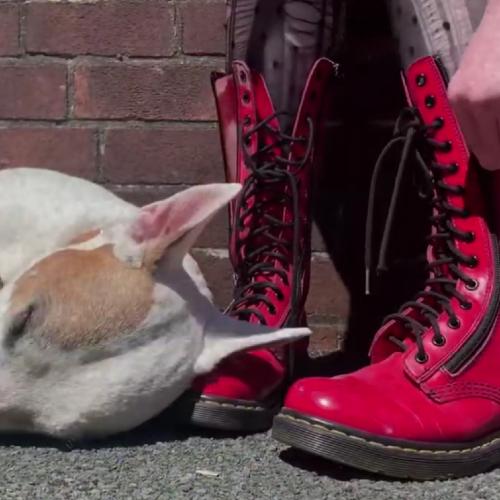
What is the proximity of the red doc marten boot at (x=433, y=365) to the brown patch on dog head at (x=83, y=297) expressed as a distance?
0.23 metres

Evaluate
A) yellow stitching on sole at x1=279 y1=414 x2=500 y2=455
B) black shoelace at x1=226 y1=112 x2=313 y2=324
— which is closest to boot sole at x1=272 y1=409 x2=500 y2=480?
yellow stitching on sole at x1=279 y1=414 x2=500 y2=455

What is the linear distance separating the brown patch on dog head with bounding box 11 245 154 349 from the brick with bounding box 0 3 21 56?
31.0 inches

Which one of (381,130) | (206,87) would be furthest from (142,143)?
(381,130)

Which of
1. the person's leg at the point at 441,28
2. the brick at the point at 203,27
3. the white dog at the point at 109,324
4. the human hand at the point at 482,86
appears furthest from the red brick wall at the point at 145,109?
the human hand at the point at 482,86

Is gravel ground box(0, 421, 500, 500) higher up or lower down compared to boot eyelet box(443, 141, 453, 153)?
lower down

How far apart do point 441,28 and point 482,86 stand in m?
0.35

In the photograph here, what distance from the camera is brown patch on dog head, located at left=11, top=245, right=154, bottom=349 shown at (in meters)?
1.17

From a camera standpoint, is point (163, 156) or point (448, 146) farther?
point (163, 156)

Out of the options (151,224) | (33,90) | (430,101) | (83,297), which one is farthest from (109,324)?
(33,90)

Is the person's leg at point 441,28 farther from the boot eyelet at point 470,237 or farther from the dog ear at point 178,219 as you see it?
the dog ear at point 178,219

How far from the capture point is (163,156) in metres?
1.90

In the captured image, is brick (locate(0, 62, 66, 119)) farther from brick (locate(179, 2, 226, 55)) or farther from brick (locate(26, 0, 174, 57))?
brick (locate(179, 2, 226, 55))

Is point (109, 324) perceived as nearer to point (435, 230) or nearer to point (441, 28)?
point (435, 230)

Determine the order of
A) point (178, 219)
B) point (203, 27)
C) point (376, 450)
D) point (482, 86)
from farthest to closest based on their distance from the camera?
point (203, 27)
point (178, 219)
point (376, 450)
point (482, 86)
